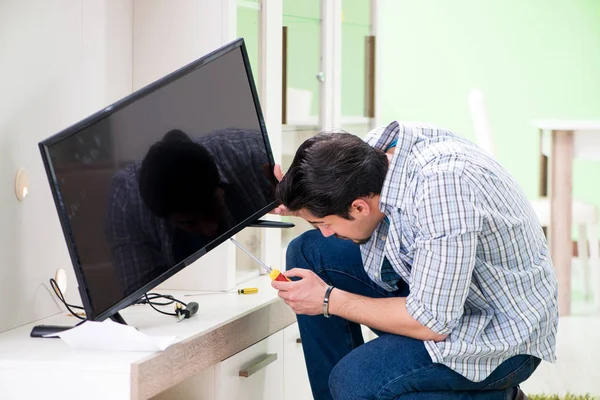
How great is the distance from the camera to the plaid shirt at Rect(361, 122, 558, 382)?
148cm

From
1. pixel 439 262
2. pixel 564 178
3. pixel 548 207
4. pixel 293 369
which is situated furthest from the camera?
pixel 548 207

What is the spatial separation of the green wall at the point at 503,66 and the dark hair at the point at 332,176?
3848mm

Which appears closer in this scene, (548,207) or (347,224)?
(347,224)

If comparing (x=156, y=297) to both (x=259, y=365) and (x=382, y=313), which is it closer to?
(x=259, y=365)

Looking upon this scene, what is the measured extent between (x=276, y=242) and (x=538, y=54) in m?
3.54

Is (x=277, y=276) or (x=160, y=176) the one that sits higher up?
(x=160, y=176)

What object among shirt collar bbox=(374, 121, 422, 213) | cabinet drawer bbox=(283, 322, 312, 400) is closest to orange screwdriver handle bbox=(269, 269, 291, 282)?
shirt collar bbox=(374, 121, 422, 213)

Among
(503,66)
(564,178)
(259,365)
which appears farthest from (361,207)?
(503,66)

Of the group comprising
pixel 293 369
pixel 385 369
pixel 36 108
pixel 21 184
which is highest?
pixel 36 108

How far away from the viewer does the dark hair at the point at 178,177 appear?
5.14 feet

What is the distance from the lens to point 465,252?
4.83ft

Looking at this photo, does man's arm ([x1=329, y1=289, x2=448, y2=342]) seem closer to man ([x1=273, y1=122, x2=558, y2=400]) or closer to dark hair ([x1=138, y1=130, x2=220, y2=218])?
man ([x1=273, y1=122, x2=558, y2=400])

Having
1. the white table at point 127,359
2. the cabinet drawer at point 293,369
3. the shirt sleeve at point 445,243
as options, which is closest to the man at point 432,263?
the shirt sleeve at point 445,243

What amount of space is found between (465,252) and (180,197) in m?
0.54
